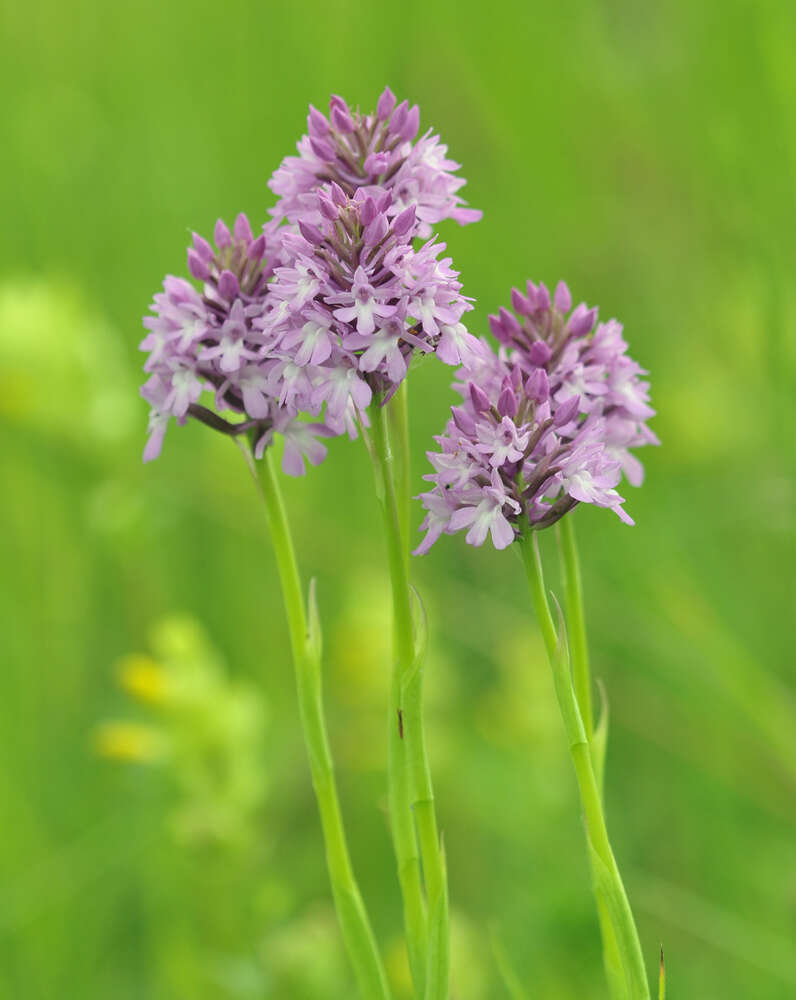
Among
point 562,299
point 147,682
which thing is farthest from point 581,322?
point 147,682

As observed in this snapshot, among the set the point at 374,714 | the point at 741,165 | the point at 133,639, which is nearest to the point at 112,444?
the point at 133,639

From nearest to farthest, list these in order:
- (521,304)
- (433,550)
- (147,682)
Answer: (521,304)
(147,682)
(433,550)

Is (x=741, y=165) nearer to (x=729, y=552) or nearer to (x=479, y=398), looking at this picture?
(x=729, y=552)

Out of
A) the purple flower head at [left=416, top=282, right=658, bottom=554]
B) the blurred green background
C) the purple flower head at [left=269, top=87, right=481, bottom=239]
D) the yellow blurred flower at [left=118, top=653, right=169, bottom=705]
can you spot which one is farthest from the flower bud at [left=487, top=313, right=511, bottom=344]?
the yellow blurred flower at [left=118, top=653, right=169, bottom=705]

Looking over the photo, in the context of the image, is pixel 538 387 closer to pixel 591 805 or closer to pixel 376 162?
pixel 376 162

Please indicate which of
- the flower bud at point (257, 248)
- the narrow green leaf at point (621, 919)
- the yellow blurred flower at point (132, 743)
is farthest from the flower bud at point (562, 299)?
the yellow blurred flower at point (132, 743)

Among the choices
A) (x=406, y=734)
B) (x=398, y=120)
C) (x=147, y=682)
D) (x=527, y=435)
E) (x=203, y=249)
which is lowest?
(x=406, y=734)
